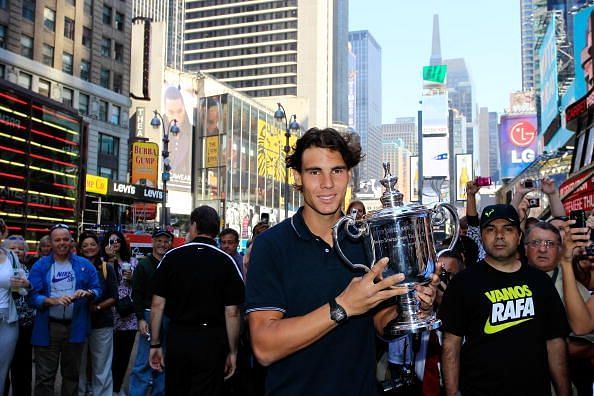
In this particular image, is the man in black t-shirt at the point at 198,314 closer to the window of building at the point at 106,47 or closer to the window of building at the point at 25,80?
the window of building at the point at 25,80

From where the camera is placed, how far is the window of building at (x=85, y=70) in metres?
44.8

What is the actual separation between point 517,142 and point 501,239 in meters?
77.1

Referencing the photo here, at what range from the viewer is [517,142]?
75188 millimetres

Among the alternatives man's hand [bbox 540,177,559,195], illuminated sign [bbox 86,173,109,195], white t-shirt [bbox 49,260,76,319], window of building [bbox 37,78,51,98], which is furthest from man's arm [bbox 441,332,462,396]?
window of building [bbox 37,78,51,98]

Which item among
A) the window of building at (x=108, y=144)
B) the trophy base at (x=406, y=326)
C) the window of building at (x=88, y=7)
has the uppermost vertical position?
the window of building at (x=88, y=7)

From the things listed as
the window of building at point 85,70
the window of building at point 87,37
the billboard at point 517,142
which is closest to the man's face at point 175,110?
the window of building at point 87,37

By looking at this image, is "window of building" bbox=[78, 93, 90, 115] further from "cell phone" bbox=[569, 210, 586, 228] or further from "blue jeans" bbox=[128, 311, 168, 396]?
"cell phone" bbox=[569, 210, 586, 228]

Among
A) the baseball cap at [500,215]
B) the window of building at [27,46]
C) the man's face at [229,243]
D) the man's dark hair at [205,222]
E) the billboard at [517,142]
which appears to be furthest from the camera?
the billboard at [517,142]

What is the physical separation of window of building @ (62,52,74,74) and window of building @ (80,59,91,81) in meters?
1.05

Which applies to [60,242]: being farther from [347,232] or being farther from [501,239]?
[347,232]

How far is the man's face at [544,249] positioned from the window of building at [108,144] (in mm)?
45312

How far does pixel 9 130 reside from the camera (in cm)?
1616

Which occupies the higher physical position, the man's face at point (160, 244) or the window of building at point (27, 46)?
the window of building at point (27, 46)

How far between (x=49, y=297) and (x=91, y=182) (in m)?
32.3
